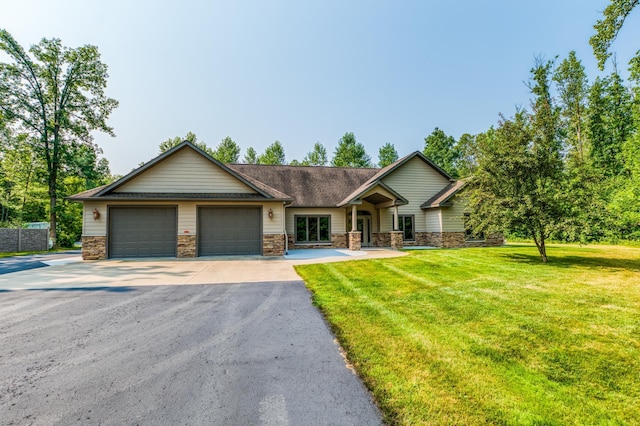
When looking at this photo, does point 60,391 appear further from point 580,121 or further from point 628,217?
point 580,121

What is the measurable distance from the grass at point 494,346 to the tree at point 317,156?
3790 cm

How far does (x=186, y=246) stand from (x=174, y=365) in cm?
1075

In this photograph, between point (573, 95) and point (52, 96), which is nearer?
point (52, 96)

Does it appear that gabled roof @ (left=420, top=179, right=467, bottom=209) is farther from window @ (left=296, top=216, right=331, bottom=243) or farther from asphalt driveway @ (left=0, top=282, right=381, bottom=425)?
A: asphalt driveway @ (left=0, top=282, right=381, bottom=425)

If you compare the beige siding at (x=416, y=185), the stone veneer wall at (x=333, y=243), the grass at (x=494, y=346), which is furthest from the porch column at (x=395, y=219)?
the grass at (x=494, y=346)

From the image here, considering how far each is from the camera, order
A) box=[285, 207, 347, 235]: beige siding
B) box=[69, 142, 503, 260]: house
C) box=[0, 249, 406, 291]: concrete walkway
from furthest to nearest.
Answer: box=[285, 207, 347, 235]: beige siding → box=[69, 142, 503, 260]: house → box=[0, 249, 406, 291]: concrete walkway

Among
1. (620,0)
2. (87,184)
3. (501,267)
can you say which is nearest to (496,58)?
(620,0)

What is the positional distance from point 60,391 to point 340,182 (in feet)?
60.9

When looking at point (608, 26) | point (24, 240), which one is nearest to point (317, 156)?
point (24, 240)

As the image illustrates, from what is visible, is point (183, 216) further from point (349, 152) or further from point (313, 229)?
point (349, 152)

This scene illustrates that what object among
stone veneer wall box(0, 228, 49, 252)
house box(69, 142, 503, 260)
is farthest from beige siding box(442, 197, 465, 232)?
stone veneer wall box(0, 228, 49, 252)

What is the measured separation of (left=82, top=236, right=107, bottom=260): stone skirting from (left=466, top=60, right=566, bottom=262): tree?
16465mm

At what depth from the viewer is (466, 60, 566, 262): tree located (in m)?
9.76

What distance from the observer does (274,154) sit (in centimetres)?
4203
